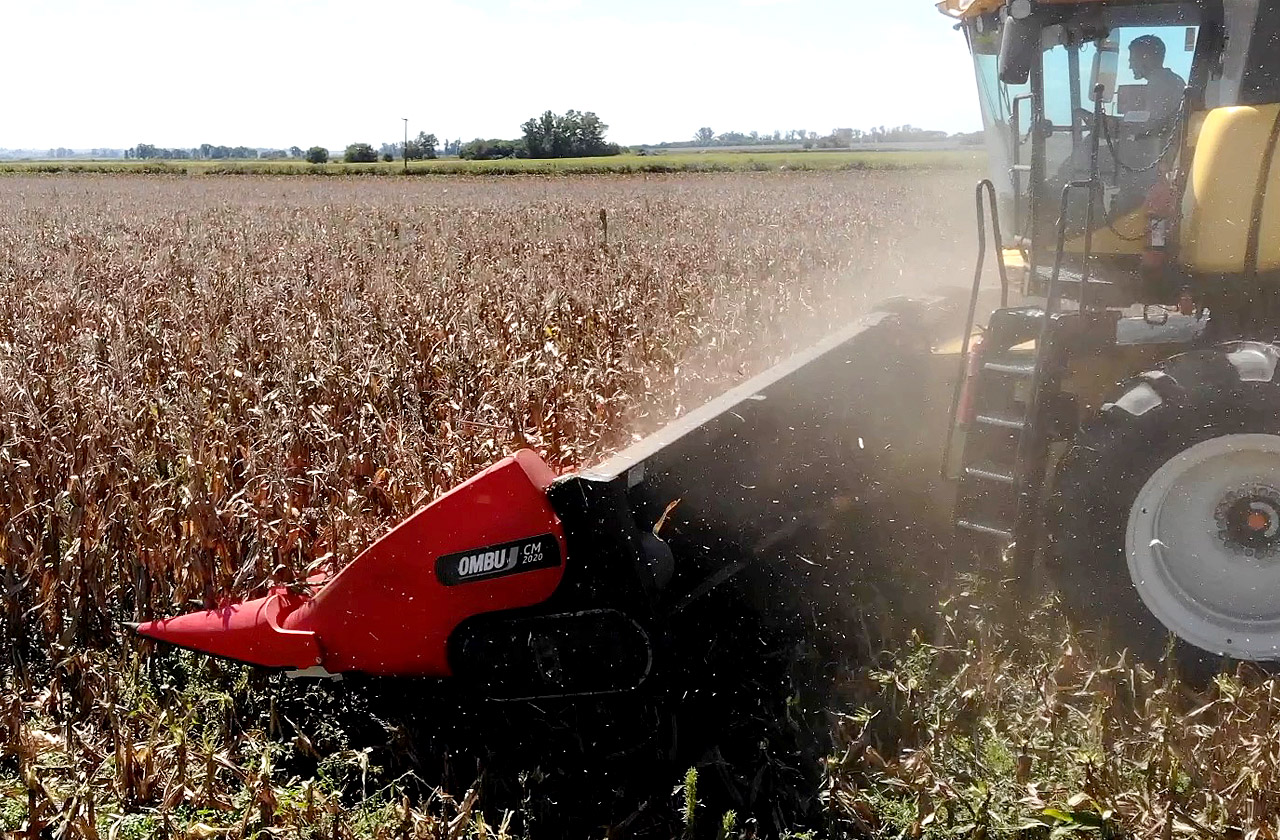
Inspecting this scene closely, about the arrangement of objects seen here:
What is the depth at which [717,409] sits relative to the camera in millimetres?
3004

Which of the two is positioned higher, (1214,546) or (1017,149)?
(1017,149)

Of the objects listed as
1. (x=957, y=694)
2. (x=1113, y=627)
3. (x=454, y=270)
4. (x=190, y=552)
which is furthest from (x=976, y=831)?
(x=454, y=270)

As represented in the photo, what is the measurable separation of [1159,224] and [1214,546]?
3.24ft

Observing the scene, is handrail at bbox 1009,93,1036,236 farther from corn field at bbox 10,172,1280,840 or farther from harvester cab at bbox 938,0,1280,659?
corn field at bbox 10,172,1280,840

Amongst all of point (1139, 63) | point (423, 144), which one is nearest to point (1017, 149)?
point (1139, 63)

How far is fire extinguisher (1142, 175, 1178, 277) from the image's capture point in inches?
127

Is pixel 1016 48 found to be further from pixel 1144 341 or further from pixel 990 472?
pixel 990 472

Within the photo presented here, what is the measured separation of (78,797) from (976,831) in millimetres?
1927

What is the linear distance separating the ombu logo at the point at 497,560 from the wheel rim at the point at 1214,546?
1531 mm

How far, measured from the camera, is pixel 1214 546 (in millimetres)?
2869

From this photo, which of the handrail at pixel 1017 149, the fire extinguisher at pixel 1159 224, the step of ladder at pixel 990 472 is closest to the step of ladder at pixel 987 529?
the step of ladder at pixel 990 472

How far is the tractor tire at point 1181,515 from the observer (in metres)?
2.75

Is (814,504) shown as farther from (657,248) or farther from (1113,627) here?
(657,248)

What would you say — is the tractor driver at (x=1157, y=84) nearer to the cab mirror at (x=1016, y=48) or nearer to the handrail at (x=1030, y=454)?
the cab mirror at (x=1016, y=48)
